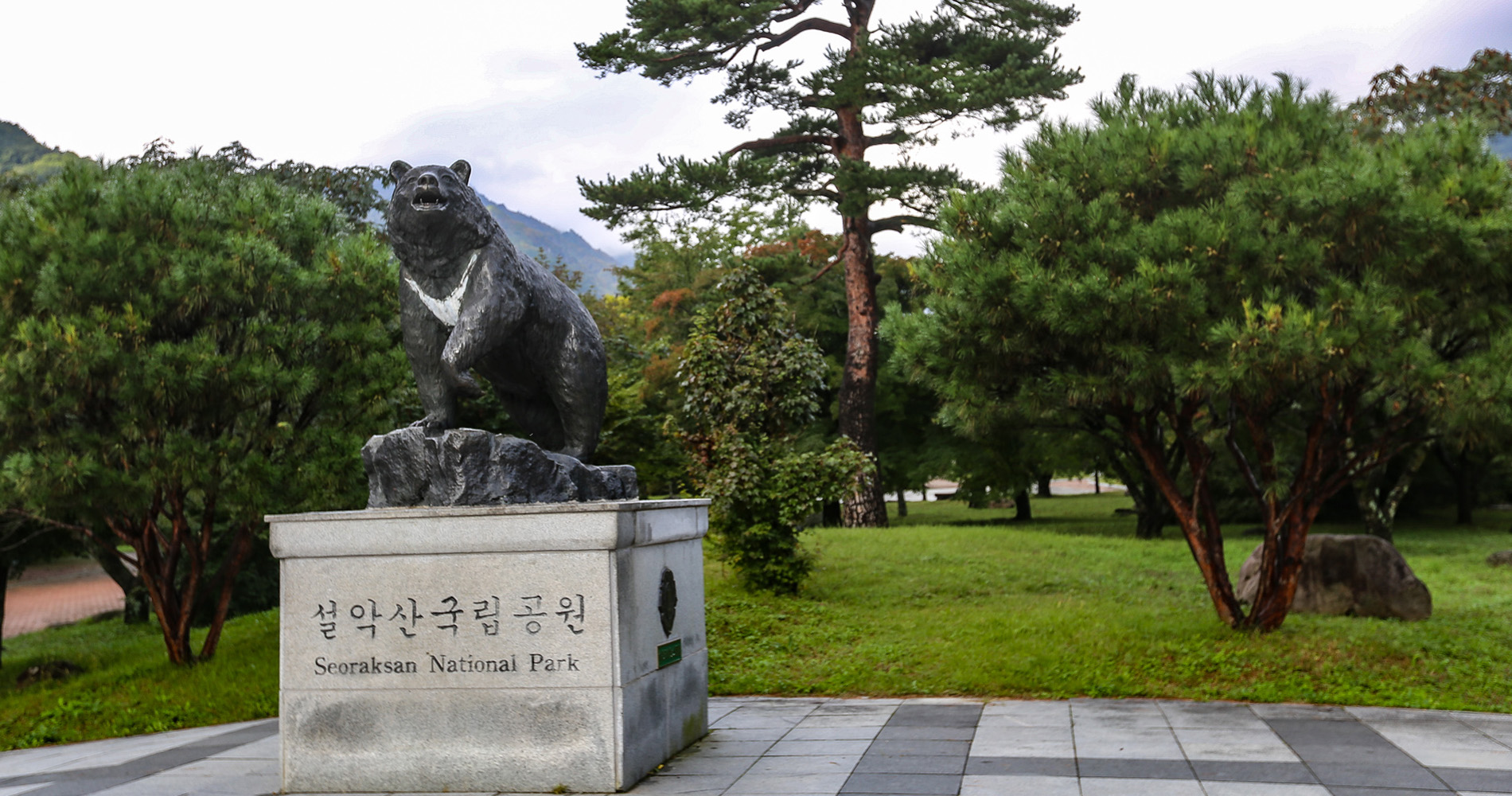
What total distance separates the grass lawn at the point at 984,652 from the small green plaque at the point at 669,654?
8.57 feet

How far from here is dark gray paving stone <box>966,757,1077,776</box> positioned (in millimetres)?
5270

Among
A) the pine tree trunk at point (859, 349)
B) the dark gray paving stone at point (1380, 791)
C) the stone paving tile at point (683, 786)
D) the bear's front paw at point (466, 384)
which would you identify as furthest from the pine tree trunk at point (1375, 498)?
the bear's front paw at point (466, 384)

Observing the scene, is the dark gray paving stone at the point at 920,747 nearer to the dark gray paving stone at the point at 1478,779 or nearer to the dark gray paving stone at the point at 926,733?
the dark gray paving stone at the point at 926,733

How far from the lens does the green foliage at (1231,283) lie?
7.21m

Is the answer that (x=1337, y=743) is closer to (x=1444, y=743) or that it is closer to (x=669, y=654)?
(x=1444, y=743)

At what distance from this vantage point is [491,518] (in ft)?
16.9

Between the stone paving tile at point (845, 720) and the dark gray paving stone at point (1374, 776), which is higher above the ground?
the dark gray paving stone at point (1374, 776)

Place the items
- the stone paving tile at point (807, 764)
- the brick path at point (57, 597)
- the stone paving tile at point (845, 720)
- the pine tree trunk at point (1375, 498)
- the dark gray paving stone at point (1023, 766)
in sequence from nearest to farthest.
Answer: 1. the dark gray paving stone at point (1023, 766)
2. the stone paving tile at point (807, 764)
3. the stone paving tile at point (845, 720)
4. the pine tree trunk at point (1375, 498)
5. the brick path at point (57, 597)

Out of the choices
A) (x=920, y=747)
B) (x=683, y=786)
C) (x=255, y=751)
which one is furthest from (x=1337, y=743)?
(x=255, y=751)

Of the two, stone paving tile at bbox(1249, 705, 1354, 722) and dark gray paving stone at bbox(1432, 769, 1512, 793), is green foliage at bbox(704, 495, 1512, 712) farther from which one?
dark gray paving stone at bbox(1432, 769, 1512, 793)

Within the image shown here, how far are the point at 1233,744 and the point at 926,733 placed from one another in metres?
1.65

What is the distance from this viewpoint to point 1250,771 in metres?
5.21

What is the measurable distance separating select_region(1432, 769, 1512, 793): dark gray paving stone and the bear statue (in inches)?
175

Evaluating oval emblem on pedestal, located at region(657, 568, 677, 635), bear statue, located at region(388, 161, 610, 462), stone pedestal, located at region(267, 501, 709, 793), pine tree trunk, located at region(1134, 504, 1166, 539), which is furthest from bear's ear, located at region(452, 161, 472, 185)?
pine tree trunk, located at region(1134, 504, 1166, 539)
